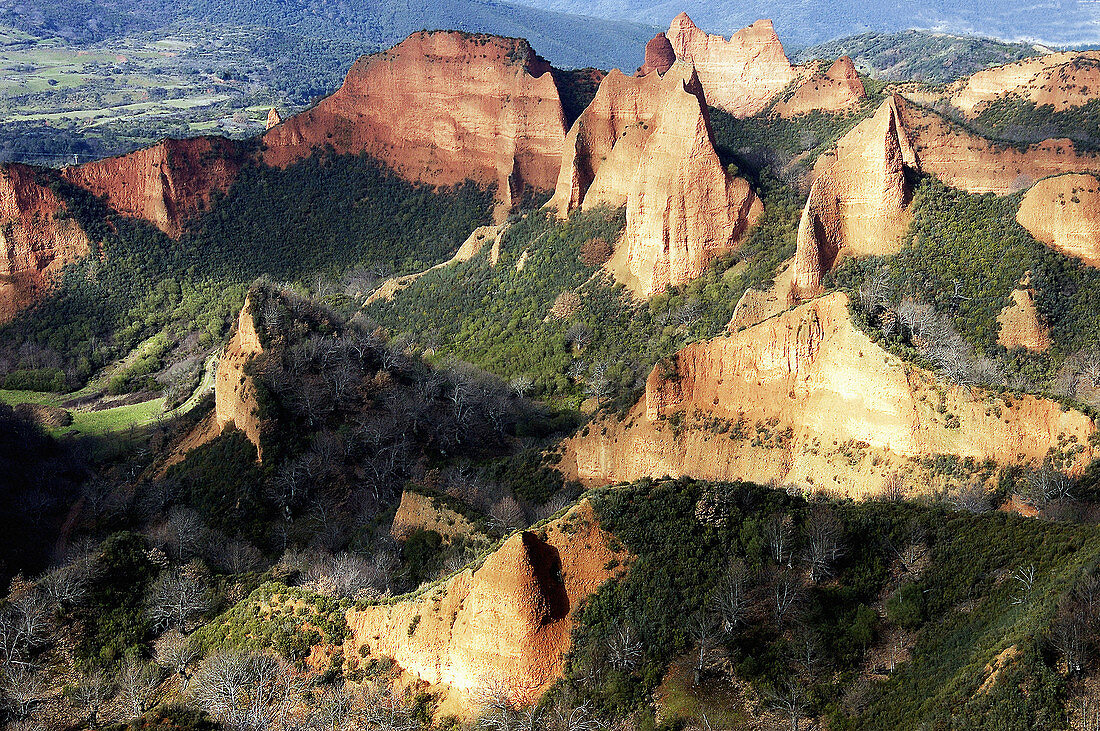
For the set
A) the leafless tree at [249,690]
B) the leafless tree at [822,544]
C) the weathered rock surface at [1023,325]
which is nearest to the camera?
the leafless tree at [249,690]

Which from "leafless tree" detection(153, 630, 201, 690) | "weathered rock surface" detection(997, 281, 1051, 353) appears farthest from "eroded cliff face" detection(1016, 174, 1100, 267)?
"leafless tree" detection(153, 630, 201, 690)

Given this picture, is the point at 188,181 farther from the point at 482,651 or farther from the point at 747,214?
the point at 482,651

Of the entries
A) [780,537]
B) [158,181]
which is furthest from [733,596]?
[158,181]

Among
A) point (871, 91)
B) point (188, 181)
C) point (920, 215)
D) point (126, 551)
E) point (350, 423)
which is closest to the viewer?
point (126, 551)

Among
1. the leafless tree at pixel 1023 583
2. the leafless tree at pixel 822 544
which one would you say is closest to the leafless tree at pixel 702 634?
the leafless tree at pixel 822 544

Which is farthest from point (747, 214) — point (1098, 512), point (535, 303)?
point (1098, 512)

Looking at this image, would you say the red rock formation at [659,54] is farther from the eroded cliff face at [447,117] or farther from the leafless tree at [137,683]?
the leafless tree at [137,683]

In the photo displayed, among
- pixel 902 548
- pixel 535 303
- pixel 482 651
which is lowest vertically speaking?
pixel 535 303
